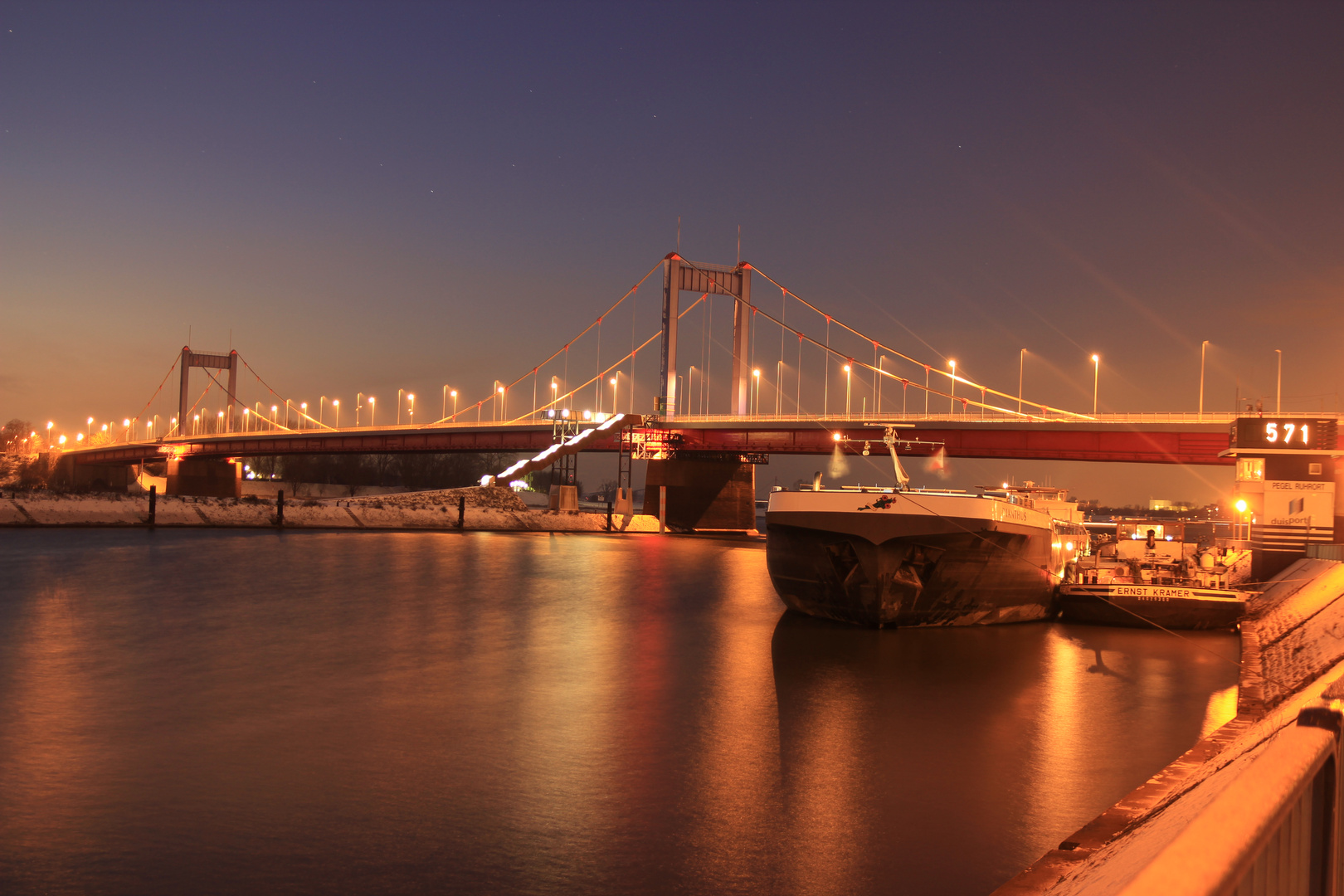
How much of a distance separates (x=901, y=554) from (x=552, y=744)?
10.9 meters

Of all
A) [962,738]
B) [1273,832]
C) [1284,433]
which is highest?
[1284,433]

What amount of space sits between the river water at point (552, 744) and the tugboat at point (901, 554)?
0.59m

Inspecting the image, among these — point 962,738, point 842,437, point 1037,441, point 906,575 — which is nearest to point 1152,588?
point 906,575

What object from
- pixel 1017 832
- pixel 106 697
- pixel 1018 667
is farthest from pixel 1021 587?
pixel 106 697

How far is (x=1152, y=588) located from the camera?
22312 millimetres

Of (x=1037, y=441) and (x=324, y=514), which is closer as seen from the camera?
(x=1037, y=441)

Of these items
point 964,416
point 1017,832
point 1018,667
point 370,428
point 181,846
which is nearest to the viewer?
point 181,846

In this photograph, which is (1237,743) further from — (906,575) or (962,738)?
(906,575)

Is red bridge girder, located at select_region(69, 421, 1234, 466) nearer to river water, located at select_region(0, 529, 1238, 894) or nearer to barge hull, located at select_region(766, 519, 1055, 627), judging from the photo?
barge hull, located at select_region(766, 519, 1055, 627)

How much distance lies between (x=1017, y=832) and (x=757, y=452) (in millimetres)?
58727

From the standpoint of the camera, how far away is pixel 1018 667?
16828 millimetres

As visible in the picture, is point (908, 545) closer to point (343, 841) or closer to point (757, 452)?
point (343, 841)

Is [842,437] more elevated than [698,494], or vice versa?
[842,437]

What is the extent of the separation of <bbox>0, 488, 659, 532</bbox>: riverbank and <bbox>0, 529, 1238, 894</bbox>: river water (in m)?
27.6
